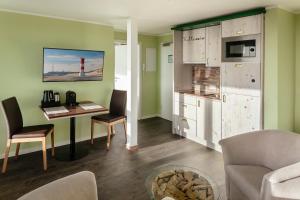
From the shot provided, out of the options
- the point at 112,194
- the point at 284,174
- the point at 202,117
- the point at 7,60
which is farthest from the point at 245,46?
the point at 7,60

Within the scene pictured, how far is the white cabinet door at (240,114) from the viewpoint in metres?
3.46

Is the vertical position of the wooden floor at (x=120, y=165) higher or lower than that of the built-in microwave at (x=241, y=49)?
lower

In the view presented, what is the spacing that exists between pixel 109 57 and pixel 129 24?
3.44 feet

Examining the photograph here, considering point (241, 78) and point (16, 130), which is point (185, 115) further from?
point (16, 130)

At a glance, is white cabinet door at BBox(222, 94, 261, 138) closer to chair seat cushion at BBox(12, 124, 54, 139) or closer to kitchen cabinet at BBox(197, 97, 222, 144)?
kitchen cabinet at BBox(197, 97, 222, 144)

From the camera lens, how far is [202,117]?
14.0ft

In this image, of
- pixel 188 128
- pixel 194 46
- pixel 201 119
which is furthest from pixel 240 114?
pixel 194 46

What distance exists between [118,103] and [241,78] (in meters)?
2.30

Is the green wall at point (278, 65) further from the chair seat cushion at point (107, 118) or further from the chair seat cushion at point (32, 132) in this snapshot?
the chair seat cushion at point (32, 132)

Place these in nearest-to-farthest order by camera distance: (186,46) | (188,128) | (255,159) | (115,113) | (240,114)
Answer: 1. (255,159)
2. (240,114)
3. (115,113)
4. (188,128)
5. (186,46)

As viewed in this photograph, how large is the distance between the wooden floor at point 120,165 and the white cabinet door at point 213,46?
160cm

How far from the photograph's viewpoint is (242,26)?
11.6ft

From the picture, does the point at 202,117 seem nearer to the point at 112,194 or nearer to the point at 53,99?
the point at 112,194

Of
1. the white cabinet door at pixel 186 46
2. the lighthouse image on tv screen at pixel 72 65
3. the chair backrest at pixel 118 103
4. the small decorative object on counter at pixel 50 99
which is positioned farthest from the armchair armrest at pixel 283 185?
the lighthouse image on tv screen at pixel 72 65
